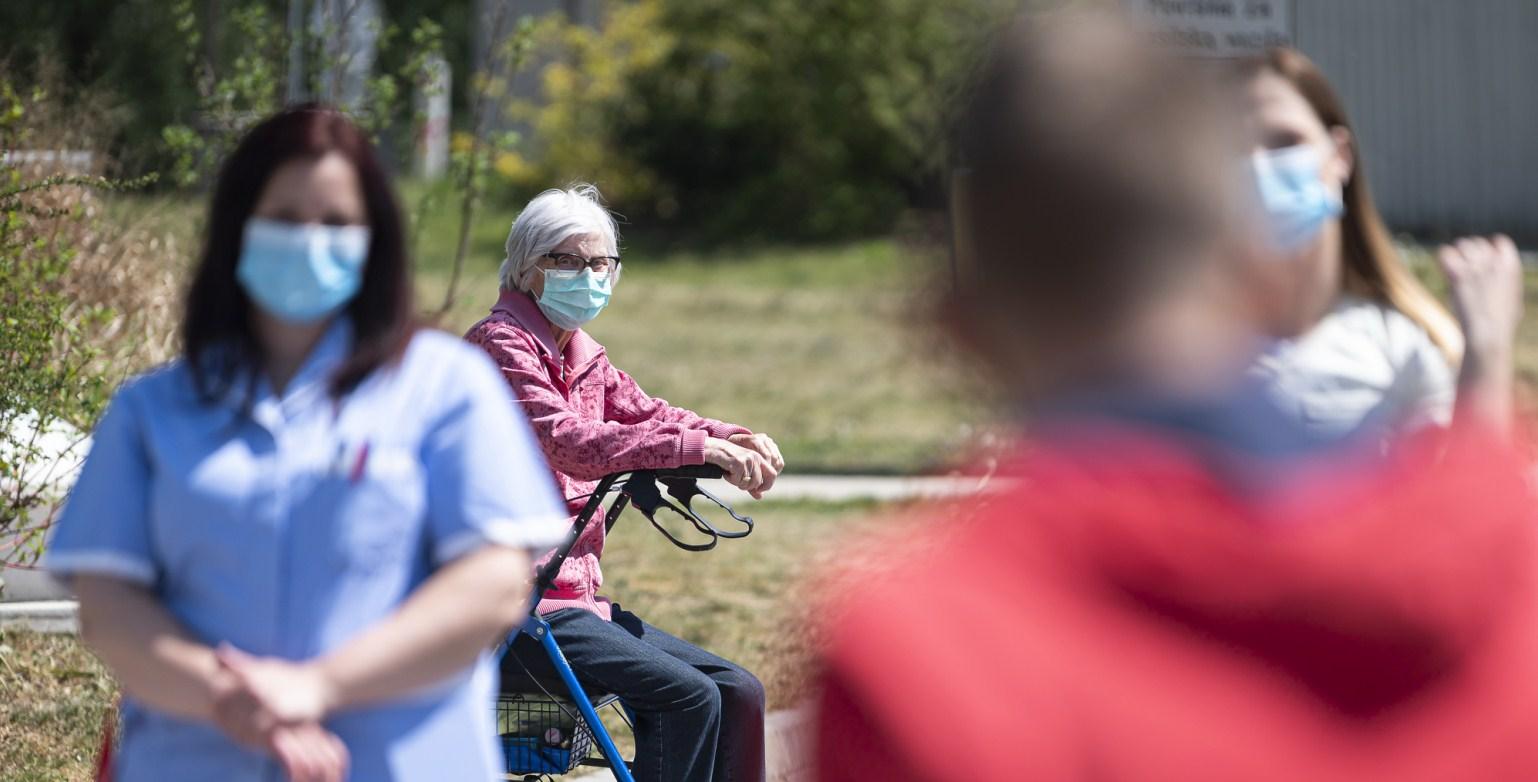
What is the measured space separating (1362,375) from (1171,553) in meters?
0.22

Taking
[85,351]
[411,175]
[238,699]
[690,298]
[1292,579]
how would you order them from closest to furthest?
[1292,579] < [238,699] < [85,351] < [690,298] < [411,175]

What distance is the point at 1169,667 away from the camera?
4.13 feet

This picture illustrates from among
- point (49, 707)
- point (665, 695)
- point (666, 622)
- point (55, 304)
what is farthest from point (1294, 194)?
point (666, 622)

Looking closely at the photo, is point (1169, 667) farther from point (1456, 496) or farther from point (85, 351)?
point (85, 351)

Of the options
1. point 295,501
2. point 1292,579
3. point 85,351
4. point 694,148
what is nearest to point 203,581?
point 295,501

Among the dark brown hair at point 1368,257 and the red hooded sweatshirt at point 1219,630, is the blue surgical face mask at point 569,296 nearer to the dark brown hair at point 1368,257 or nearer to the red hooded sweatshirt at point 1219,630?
the dark brown hair at point 1368,257

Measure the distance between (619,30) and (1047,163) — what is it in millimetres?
25739

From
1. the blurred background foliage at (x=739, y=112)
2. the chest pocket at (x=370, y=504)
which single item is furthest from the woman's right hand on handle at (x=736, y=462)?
the blurred background foliage at (x=739, y=112)

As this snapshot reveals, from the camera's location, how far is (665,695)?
144 inches

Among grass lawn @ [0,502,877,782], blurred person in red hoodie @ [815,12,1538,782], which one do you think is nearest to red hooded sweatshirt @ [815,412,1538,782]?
blurred person in red hoodie @ [815,12,1538,782]

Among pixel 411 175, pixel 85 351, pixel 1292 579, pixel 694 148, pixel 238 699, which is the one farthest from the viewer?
pixel 411 175

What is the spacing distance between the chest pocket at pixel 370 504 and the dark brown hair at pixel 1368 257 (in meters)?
1.14

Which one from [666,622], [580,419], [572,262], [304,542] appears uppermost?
[304,542]

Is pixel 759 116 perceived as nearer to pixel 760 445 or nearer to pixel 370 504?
pixel 760 445
